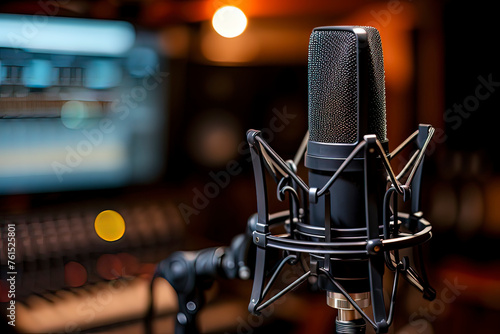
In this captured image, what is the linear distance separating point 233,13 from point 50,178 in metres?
1.00

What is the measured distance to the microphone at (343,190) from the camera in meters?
0.68

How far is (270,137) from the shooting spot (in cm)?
223

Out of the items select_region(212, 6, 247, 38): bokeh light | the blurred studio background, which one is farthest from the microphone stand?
select_region(212, 6, 247, 38): bokeh light

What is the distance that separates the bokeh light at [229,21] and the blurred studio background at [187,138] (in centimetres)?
2

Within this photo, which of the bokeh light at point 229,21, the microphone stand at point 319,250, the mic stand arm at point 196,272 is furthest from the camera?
the bokeh light at point 229,21

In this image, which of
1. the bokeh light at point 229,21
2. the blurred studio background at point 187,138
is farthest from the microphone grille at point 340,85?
the bokeh light at point 229,21

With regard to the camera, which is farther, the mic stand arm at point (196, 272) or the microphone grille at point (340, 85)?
the mic stand arm at point (196, 272)

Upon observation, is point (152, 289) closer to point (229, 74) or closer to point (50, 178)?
point (50, 178)

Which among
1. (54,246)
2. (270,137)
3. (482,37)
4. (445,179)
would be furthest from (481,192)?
(54,246)

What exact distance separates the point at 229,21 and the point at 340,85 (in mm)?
1705

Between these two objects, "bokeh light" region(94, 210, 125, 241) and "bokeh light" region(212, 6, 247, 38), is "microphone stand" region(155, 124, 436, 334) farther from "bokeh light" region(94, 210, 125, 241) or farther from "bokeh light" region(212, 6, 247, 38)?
"bokeh light" region(212, 6, 247, 38)

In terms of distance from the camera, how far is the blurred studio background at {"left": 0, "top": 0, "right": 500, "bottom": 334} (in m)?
1.89

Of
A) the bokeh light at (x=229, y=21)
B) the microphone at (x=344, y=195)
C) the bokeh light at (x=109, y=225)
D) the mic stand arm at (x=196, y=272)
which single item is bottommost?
the bokeh light at (x=109, y=225)

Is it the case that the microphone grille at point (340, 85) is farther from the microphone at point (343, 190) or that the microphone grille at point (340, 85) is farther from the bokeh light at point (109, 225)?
the bokeh light at point (109, 225)
